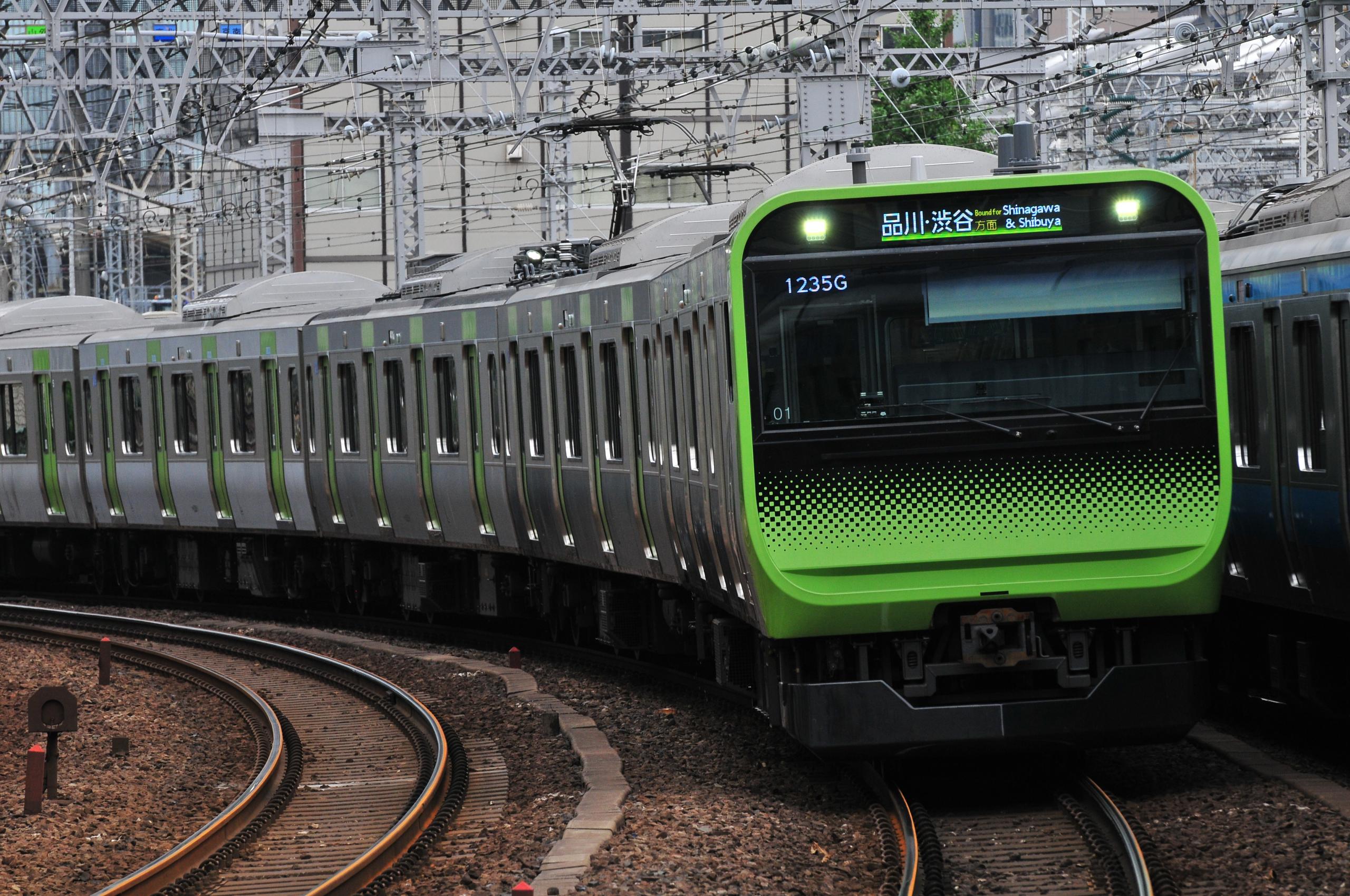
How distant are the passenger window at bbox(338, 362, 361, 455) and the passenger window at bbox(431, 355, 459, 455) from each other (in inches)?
70.4

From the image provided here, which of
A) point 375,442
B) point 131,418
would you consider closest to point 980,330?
point 375,442

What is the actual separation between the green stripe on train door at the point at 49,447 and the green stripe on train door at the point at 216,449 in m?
3.13

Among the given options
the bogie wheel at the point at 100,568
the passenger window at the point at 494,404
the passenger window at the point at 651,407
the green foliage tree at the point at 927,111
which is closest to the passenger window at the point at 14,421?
the bogie wheel at the point at 100,568

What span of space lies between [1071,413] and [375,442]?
443 inches

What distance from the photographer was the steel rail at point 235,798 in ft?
32.2

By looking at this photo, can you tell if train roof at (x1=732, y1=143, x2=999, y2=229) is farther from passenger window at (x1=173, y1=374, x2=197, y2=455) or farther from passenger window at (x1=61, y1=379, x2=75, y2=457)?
passenger window at (x1=61, y1=379, x2=75, y2=457)

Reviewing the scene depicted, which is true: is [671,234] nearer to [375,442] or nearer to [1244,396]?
[1244,396]

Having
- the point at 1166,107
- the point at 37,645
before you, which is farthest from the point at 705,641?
the point at 1166,107

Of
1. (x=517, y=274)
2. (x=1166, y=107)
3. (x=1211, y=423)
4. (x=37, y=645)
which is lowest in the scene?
(x=37, y=645)

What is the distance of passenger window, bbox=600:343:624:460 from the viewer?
1445 centimetres

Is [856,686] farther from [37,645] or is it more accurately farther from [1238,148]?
[1238,148]

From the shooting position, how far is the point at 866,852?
9.48m

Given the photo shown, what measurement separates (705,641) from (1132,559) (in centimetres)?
426

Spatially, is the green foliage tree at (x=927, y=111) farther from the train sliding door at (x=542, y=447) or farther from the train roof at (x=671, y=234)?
the train roof at (x=671, y=234)
